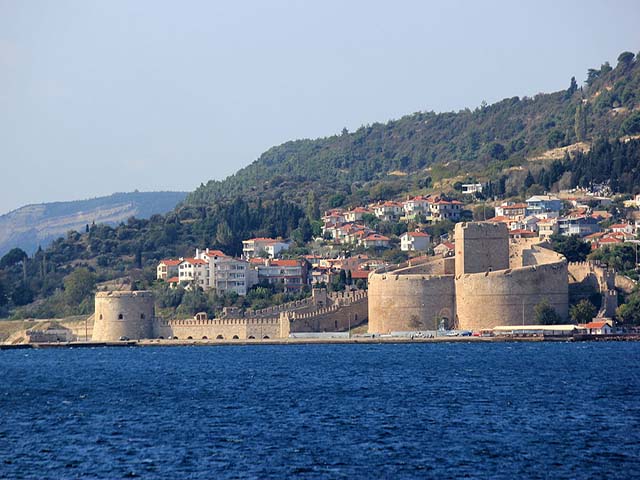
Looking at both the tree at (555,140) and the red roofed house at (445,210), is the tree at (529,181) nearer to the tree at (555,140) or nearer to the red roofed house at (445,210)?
the red roofed house at (445,210)

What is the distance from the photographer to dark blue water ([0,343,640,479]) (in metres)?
26.9

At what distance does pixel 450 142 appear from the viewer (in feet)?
529

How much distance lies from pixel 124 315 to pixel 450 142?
321 ft

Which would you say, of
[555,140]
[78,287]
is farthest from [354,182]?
[78,287]

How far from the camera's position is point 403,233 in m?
93.6

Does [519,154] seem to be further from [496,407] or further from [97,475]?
[97,475]

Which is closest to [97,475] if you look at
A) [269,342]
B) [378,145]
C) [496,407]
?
[496,407]

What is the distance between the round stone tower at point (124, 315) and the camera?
6775 centimetres

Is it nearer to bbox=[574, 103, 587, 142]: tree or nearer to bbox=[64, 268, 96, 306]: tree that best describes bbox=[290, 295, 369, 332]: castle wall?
bbox=[64, 268, 96, 306]: tree

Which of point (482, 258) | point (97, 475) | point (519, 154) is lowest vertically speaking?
point (97, 475)

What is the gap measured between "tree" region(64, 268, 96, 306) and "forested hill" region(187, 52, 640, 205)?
38748mm

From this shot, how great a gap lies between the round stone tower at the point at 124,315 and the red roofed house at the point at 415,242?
79.2 feet

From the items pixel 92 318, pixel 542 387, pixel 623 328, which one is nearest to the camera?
pixel 542 387

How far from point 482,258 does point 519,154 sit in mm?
62213
